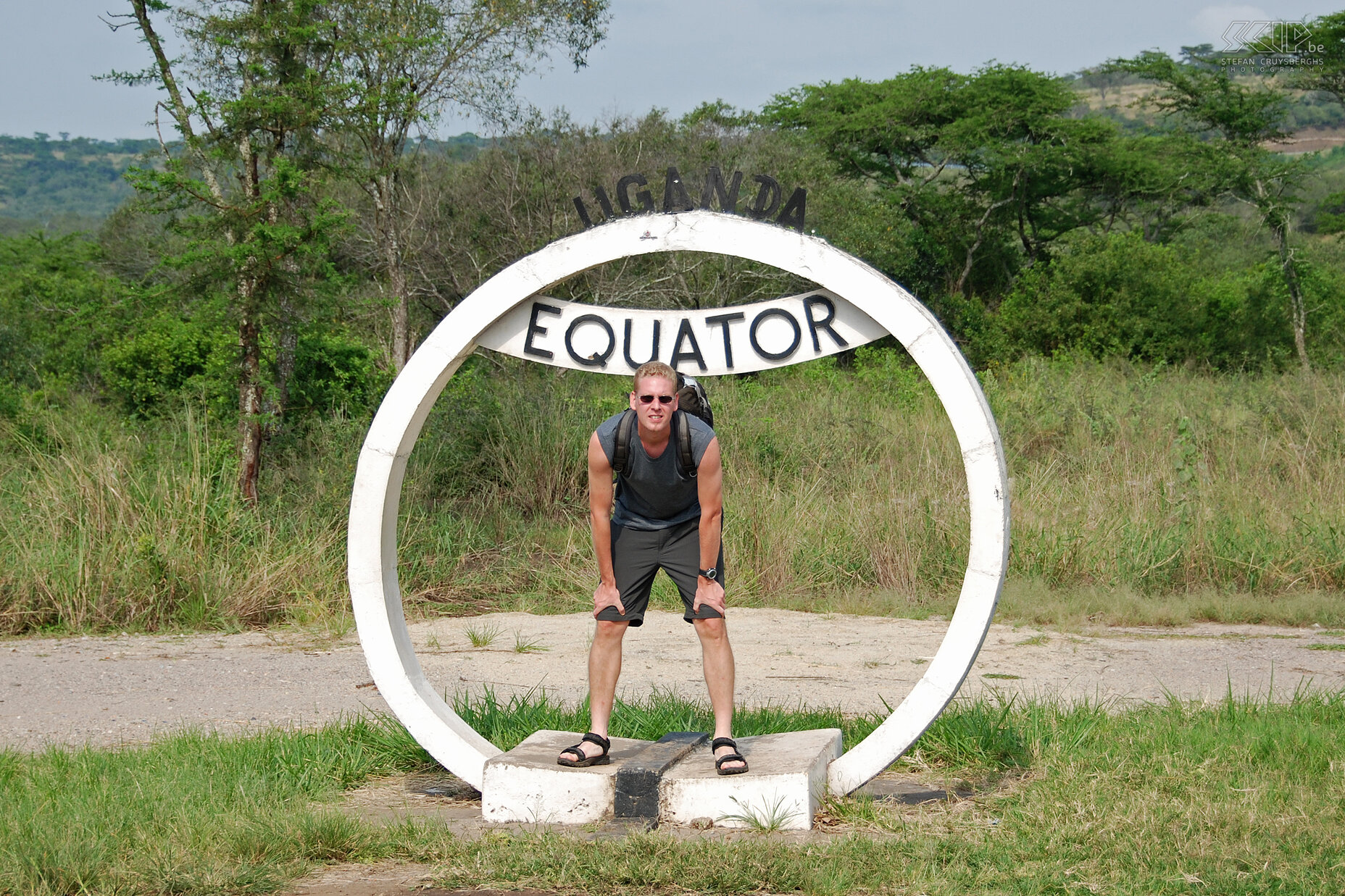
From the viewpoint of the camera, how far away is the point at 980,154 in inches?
1206

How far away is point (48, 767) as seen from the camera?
5.62 metres

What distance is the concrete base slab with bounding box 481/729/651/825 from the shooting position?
16.4ft

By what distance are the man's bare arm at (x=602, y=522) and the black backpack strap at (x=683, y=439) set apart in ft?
0.98

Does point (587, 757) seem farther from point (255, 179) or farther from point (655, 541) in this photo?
point (255, 179)

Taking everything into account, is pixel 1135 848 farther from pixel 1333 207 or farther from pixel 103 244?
pixel 103 244

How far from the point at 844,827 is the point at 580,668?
3.78 metres

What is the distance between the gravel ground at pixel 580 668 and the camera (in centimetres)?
728

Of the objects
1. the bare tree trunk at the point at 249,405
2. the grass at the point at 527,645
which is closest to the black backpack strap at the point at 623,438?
the grass at the point at 527,645

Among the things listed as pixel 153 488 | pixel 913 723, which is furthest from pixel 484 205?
pixel 913 723

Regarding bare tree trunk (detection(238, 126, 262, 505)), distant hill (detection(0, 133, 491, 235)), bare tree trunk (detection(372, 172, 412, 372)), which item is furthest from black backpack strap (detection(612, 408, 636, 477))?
distant hill (detection(0, 133, 491, 235))

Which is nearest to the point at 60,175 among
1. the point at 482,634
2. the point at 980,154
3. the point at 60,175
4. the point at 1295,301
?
the point at 60,175

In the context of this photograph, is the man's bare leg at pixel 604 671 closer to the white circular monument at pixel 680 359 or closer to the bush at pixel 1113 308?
the white circular monument at pixel 680 359

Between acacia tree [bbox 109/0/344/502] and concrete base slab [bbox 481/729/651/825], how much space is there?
7.46 metres

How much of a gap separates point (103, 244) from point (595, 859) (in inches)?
1362
